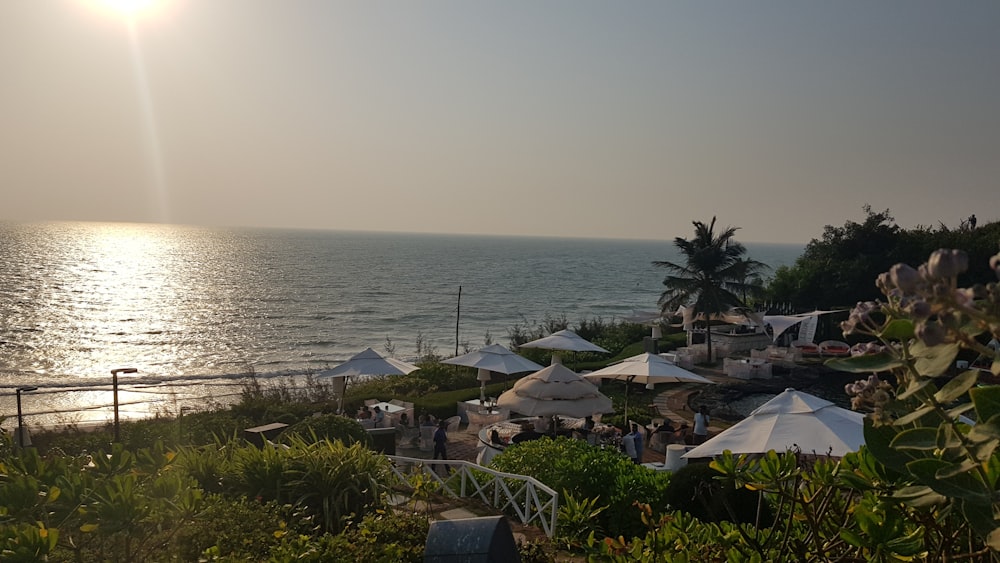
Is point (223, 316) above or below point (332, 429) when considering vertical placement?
below

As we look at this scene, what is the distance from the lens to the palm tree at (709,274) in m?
30.2

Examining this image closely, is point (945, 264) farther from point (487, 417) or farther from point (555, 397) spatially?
point (487, 417)

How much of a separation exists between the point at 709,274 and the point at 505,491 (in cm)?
2407

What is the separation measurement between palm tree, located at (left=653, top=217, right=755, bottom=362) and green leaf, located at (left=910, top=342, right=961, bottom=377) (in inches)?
1150

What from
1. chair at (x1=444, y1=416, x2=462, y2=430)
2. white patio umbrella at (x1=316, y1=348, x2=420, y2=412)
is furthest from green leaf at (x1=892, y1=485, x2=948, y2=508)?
white patio umbrella at (x1=316, y1=348, x2=420, y2=412)

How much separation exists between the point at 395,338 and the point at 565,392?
136 ft

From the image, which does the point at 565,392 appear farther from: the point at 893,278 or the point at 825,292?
the point at 825,292

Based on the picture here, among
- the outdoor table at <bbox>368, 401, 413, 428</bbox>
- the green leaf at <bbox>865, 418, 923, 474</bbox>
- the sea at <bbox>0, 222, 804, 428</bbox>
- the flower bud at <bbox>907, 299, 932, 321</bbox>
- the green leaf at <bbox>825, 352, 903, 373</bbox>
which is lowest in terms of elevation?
the sea at <bbox>0, 222, 804, 428</bbox>

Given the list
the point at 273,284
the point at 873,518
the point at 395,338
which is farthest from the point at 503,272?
the point at 873,518

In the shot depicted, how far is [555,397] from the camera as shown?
14414 millimetres

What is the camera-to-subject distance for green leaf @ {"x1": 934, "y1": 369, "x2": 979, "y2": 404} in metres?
1.56

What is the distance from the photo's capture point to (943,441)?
162 cm

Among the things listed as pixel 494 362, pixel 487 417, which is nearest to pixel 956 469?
pixel 487 417

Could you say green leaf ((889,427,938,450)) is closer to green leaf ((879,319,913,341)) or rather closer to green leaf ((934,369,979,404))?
green leaf ((934,369,979,404))
